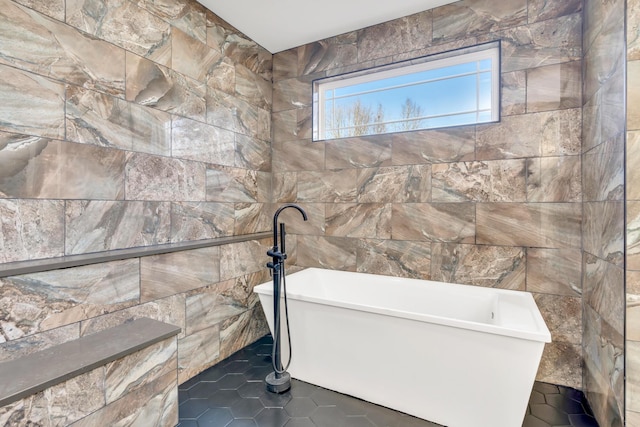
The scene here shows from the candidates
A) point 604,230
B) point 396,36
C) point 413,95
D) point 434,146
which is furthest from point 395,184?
point 604,230

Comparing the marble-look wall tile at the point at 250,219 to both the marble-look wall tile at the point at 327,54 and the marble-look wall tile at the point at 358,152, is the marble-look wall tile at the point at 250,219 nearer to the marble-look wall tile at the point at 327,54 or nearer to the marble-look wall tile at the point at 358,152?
the marble-look wall tile at the point at 358,152

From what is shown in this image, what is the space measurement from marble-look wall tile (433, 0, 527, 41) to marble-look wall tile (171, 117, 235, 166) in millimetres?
1965

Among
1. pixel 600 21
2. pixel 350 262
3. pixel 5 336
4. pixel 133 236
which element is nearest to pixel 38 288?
pixel 5 336

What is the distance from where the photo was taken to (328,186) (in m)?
2.99

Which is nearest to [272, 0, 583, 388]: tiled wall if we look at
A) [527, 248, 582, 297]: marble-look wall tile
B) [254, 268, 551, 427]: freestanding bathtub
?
[527, 248, 582, 297]: marble-look wall tile

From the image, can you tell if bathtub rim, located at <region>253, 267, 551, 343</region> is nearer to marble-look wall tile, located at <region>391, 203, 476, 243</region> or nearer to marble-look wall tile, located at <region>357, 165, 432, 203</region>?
marble-look wall tile, located at <region>391, 203, 476, 243</region>

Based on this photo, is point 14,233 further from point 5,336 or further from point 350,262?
point 350,262

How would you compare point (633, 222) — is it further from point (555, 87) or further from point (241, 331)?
point (241, 331)

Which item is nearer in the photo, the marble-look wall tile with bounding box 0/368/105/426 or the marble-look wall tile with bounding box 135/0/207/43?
the marble-look wall tile with bounding box 0/368/105/426

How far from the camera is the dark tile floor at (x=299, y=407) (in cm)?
177

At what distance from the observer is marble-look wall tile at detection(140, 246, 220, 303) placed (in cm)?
198

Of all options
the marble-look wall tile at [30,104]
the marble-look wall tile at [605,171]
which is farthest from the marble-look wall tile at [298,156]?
the marble-look wall tile at [605,171]

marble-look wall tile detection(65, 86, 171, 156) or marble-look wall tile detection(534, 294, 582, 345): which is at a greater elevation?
marble-look wall tile detection(65, 86, 171, 156)

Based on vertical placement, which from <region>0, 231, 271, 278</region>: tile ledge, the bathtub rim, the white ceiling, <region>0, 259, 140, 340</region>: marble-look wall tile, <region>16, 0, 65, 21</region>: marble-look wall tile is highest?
the white ceiling
